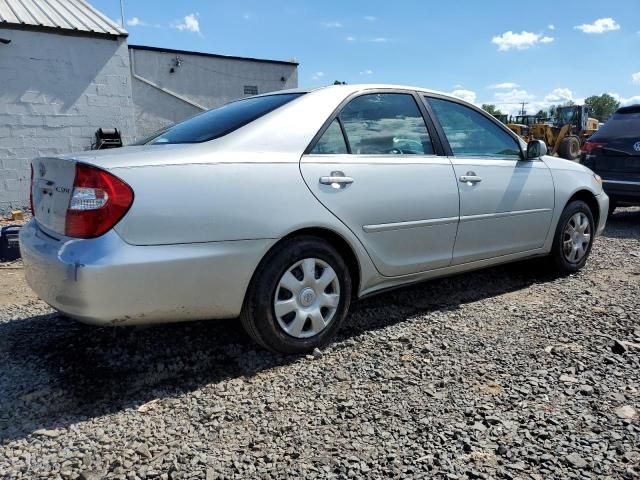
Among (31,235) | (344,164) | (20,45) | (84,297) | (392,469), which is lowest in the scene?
(392,469)

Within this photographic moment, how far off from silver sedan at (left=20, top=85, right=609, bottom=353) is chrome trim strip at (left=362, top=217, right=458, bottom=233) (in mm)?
10

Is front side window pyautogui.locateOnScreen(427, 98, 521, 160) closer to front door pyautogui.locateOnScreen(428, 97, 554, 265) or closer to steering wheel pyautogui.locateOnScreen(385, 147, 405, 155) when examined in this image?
front door pyautogui.locateOnScreen(428, 97, 554, 265)

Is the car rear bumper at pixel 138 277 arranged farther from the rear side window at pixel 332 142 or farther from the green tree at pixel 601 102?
the green tree at pixel 601 102

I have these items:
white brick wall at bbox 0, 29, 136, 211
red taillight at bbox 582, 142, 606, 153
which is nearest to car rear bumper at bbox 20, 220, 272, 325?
red taillight at bbox 582, 142, 606, 153

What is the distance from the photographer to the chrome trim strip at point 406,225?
3.18 meters

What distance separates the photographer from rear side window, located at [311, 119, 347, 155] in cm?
305

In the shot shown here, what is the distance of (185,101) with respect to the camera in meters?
17.9

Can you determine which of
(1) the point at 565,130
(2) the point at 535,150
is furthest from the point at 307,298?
(1) the point at 565,130

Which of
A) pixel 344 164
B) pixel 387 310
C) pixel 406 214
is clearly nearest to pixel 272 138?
pixel 344 164

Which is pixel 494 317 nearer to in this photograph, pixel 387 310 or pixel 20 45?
pixel 387 310

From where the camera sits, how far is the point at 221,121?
10.4 ft

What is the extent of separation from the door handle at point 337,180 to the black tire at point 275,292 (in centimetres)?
33

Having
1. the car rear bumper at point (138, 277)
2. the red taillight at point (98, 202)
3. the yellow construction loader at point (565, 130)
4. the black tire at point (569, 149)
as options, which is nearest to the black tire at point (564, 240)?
the car rear bumper at point (138, 277)

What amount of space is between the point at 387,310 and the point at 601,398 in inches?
61.8
